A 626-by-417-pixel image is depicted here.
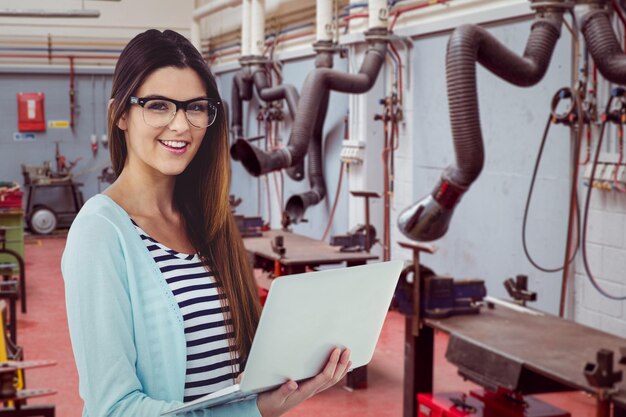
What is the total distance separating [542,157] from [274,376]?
12.8 feet

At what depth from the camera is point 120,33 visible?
460 inches

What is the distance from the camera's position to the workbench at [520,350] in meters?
2.67

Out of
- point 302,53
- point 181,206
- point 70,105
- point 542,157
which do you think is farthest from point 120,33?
point 181,206

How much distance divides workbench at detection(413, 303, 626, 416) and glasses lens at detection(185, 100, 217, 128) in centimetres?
159

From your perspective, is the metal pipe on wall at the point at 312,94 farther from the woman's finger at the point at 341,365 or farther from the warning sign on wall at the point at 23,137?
the warning sign on wall at the point at 23,137

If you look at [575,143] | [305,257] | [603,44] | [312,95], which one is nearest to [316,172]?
[312,95]

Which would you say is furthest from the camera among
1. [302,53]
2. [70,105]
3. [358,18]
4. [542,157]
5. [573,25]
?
[70,105]

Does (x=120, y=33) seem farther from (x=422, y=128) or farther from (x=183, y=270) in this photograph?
(x=183, y=270)

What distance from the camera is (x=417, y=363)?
347 centimetres

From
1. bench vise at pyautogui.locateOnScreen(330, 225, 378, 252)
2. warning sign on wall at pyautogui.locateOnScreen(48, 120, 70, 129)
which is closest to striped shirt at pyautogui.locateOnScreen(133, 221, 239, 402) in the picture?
bench vise at pyautogui.locateOnScreen(330, 225, 378, 252)

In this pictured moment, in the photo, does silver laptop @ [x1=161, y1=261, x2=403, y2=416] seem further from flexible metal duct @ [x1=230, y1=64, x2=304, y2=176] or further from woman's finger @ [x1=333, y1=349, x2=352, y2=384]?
flexible metal duct @ [x1=230, y1=64, x2=304, y2=176]

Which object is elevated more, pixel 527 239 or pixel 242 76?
pixel 242 76

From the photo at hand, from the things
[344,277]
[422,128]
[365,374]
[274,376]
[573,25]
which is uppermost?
[573,25]

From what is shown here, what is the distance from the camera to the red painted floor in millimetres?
4320
